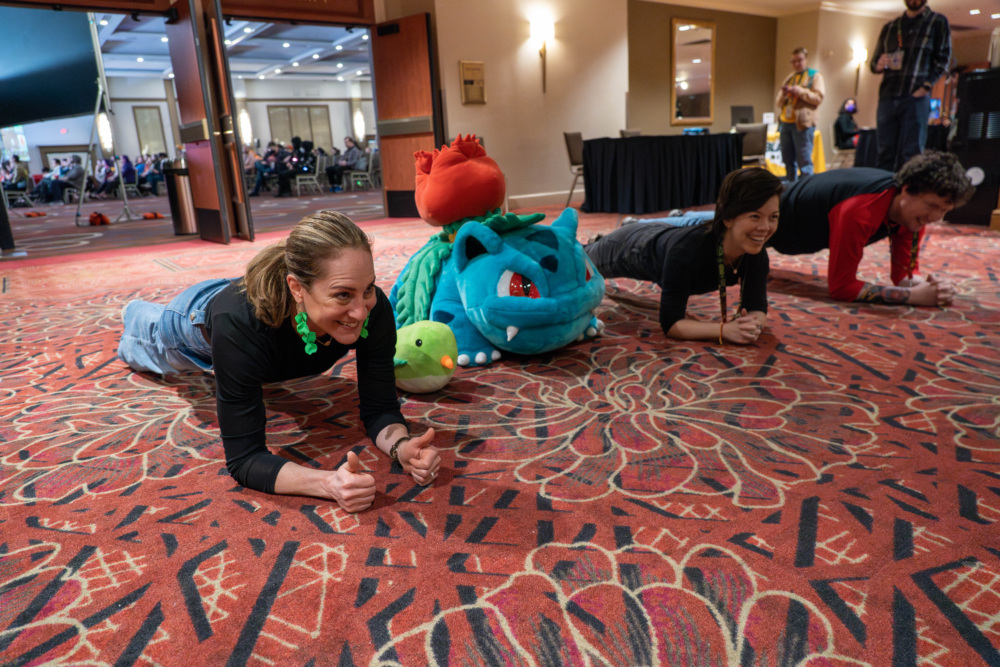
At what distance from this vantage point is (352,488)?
128 centimetres

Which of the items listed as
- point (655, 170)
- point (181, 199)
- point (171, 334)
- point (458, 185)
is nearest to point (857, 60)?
point (655, 170)

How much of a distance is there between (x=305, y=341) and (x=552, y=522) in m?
0.64

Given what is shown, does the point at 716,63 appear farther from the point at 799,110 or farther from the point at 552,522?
the point at 552,522

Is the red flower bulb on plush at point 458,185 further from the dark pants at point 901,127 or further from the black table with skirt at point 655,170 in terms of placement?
the black table with skirt at point 655,170

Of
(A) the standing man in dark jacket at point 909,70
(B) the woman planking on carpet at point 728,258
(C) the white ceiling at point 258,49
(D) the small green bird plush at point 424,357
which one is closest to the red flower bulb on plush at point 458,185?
(D) the small green bird plush at point 424,357

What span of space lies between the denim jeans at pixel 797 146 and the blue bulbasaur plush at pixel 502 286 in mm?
4875

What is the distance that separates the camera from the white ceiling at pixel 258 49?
35.0ft

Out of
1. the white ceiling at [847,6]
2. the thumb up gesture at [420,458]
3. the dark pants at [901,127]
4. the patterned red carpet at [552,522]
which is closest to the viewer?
the patterned red carpet at [552,522]

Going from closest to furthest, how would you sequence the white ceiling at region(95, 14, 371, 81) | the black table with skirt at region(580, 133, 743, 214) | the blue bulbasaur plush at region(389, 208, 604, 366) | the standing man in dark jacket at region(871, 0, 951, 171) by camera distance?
the blue bulbasaur plush at region(389, 208, 604, 366) < the standing man in dark jacket at region(871, 0, 951, 171) < the black table with skirt at region(580, 133, 743, 214) < the white ceiling at region(95, 14, 371, 81)

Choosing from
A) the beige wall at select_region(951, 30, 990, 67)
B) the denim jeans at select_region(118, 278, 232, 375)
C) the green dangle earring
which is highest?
the beige wall at select_region(951, 30, 990, 67)

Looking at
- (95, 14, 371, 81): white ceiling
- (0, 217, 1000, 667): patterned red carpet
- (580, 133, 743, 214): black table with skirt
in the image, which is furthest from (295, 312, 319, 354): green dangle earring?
(95, 14, 371, 81): white ceiling

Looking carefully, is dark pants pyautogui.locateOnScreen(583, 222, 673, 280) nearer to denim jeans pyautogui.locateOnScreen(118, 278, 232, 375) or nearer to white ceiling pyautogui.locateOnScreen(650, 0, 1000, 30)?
denim jeans pyautogui.locateOnScreen(118, 278, 232, 375)

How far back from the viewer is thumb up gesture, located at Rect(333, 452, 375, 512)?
1.28 meters

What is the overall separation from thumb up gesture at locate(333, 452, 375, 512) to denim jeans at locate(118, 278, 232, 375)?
70cm
